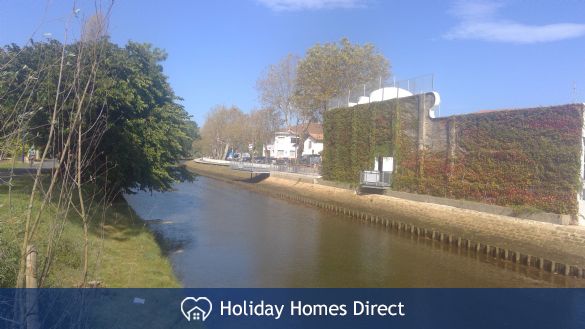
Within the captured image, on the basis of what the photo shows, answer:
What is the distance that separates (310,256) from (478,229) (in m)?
9.42

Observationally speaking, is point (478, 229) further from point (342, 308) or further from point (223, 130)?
point (223, 130)

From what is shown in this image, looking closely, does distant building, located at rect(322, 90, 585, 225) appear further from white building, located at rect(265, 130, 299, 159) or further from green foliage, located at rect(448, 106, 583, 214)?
white building, located at rect(265, 130, 299, 159)

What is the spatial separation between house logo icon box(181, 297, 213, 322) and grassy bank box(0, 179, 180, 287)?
31.9 inches

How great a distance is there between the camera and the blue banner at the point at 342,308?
959 centimetres

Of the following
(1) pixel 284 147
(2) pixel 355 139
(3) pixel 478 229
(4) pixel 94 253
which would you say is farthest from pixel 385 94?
(1) pixel 284 147

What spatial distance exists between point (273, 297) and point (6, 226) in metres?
7.32

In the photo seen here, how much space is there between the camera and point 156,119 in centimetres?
2138

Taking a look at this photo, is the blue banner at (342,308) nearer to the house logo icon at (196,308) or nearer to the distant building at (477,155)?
the house logo icon at (196,308)

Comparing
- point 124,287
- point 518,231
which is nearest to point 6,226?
point 124,287

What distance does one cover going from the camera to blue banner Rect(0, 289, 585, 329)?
959cm

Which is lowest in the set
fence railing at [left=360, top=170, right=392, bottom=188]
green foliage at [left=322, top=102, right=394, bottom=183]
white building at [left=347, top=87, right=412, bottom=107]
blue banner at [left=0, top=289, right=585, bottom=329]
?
blue banner at [left=0, top=289, right=585, bottom=329]

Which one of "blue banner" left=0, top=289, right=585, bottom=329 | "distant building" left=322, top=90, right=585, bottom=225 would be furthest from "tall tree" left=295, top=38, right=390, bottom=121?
"blue banner" left=0, top=289, right=585, bottom=329

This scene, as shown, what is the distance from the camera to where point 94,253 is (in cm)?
1238

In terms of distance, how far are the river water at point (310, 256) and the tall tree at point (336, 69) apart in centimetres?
2144
